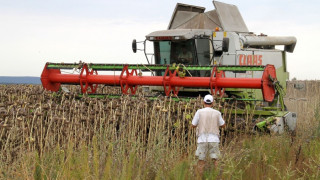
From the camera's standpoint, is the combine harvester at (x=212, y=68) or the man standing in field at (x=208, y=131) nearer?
the man standing in field at (x=208, y=131)

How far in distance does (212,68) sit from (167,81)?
0.98 m

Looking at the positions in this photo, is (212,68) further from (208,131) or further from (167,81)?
(208,131)

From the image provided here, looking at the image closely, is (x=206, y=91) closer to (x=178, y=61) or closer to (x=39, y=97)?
(x=178, y=61)

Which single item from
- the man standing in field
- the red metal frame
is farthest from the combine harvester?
the man standing in field

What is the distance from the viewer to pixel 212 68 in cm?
966

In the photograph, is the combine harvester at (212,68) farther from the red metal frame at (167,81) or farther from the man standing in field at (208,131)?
the man standing in field at (208,131)

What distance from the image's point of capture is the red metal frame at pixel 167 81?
934 cm

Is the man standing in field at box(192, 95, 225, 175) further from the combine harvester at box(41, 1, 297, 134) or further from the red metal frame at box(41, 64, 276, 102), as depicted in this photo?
the red metal frame at box(41, 64, 276, 102)

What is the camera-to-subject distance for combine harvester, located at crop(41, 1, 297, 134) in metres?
9.43

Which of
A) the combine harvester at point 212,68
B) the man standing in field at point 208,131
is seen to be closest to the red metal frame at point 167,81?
the combine harvester at point 212,68

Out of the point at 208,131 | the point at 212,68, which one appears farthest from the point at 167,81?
the point at 208,131

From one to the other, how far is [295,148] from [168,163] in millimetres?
2613

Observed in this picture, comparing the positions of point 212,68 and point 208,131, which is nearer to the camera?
point 208,131

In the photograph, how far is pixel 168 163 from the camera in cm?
565
